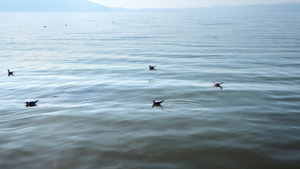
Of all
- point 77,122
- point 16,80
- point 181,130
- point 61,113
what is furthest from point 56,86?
point 181,130

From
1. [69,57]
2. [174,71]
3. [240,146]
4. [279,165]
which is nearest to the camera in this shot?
[279,165]

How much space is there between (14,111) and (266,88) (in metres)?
14.9

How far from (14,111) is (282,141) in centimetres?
1286

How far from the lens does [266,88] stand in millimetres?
16547

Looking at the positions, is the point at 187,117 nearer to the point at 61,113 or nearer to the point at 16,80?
the point at 61,113

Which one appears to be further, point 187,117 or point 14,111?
point 14,111

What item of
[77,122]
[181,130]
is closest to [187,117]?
[181,130]

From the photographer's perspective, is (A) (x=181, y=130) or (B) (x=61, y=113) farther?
(B) (x=61, y=113)

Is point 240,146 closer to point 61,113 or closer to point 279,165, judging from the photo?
point 279,165

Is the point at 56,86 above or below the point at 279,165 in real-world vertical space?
above

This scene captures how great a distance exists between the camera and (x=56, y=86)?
18.7 metres

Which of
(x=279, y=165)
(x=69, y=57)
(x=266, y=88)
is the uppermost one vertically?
(x=69, y=57)

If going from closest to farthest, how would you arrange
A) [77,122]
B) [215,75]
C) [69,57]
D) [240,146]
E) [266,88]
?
1. [240,146]
2. [77,122]
3. [266,88]
4. [215,75]
5. [69,57]

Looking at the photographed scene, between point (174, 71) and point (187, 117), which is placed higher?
point (174, 71)
